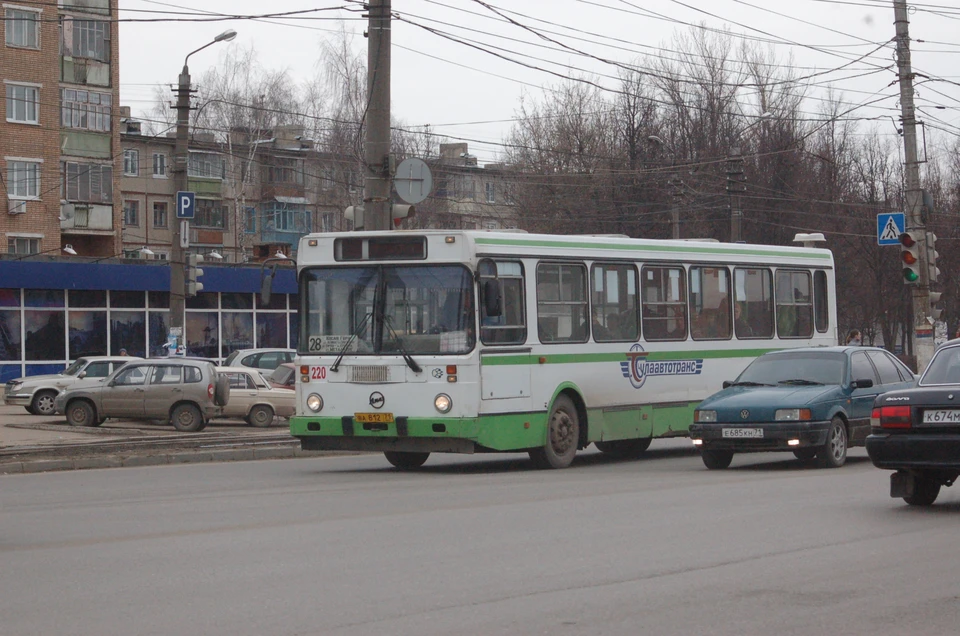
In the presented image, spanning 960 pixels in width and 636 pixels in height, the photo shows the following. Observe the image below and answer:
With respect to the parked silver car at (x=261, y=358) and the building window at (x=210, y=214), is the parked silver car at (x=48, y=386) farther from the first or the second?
the building window at (x=210, y=214)

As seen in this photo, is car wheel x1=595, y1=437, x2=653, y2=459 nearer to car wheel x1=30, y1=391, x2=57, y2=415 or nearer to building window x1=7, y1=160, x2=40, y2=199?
car wheel x1=30, y1=391, x2=57, y2=415

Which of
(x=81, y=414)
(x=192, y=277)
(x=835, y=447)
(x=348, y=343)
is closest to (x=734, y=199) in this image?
(x=192, y=277)

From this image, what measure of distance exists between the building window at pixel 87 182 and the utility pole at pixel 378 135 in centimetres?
3615

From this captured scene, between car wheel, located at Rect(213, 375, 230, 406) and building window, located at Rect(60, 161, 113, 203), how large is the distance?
29.2 m

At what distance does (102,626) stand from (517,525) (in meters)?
4.66

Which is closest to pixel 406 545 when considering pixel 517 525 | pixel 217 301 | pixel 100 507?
pixel 517 525

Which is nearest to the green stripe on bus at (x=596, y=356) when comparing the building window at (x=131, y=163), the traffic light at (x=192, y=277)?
the traffic light at (x=192, y=277)

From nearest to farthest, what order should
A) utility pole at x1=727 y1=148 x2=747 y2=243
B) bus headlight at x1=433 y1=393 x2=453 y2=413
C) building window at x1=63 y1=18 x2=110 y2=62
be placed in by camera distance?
bus headlight at x1=433 y1=393 x2=453 y2=413 → utility pole at x1=727 y1=148 x2=747 y2=243 → building window at x1=63 y1=18 x2=110 y2=62

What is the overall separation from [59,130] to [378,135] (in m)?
36.2

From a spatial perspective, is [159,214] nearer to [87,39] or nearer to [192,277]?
[87,39]

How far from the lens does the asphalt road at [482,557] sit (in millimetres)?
7164

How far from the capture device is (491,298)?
1614 cm

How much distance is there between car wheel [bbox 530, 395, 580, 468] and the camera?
56.3 ft

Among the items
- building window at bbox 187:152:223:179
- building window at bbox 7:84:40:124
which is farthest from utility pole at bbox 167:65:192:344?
building window at bbox 187:152:223:179
